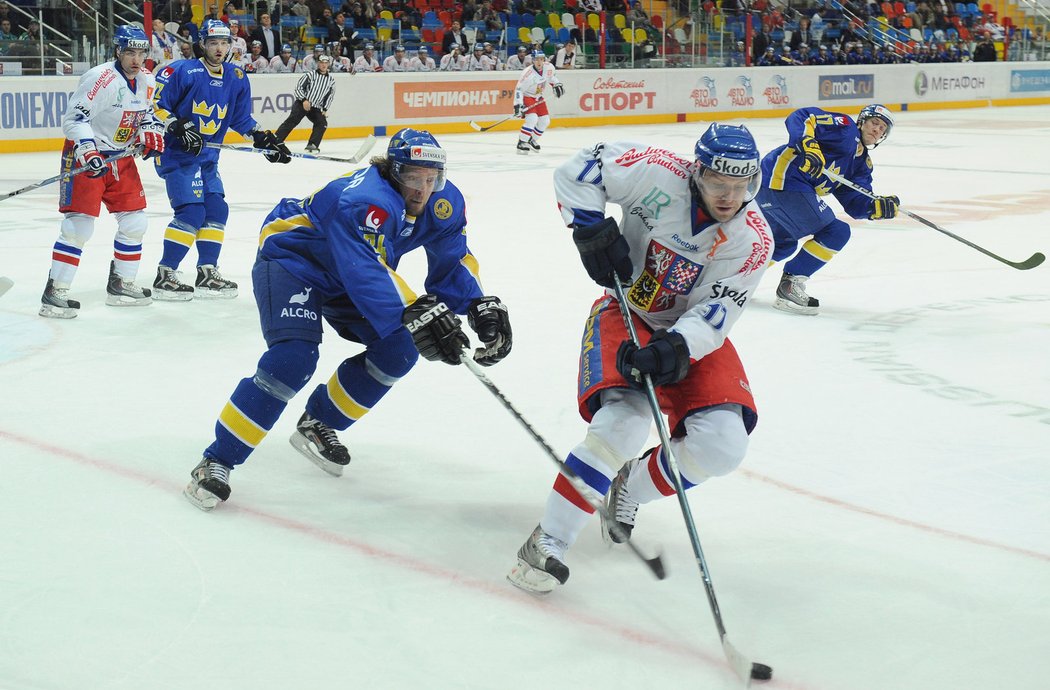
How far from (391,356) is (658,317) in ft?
Answer: 2.51

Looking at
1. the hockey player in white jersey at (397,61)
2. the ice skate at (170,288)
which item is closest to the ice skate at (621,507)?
the ice skate at (170,288)

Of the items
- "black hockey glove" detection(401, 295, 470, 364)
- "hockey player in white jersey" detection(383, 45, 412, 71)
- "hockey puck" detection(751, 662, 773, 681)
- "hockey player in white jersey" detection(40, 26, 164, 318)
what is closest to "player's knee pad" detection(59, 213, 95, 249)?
"hockey player in white jersey" detection(40, 26, 164, 318)

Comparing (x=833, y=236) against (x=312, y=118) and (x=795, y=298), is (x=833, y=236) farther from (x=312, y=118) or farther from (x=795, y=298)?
(x=312, y=118)

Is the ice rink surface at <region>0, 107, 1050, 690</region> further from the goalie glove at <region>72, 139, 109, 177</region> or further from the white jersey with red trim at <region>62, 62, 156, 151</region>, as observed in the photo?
the white jersey with red trim at <region>62, 62, 156, 151</region>

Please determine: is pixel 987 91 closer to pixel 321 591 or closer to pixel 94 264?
pixel 94 264

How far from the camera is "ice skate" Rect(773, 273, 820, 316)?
5676mm

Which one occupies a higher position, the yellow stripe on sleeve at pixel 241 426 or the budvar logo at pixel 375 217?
the budvar logo at pixel 375 217

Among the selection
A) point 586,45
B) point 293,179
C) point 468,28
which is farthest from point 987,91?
point 293,179

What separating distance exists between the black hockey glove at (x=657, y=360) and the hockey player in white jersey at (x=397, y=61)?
13.2 metres

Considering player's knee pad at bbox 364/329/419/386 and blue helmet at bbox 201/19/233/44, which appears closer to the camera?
player's knee pad at bbox 364/329/419/386

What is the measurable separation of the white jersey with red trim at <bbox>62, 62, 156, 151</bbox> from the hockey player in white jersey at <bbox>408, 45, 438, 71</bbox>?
9962mm

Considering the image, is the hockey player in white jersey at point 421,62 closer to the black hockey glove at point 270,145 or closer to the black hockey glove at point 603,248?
the black hockey glove at point 270,145

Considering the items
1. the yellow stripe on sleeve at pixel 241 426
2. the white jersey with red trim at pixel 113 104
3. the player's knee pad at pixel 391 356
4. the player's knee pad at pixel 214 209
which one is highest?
the white jersey with red trim at pixel 113 104

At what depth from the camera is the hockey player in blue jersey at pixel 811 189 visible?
5652 mm
